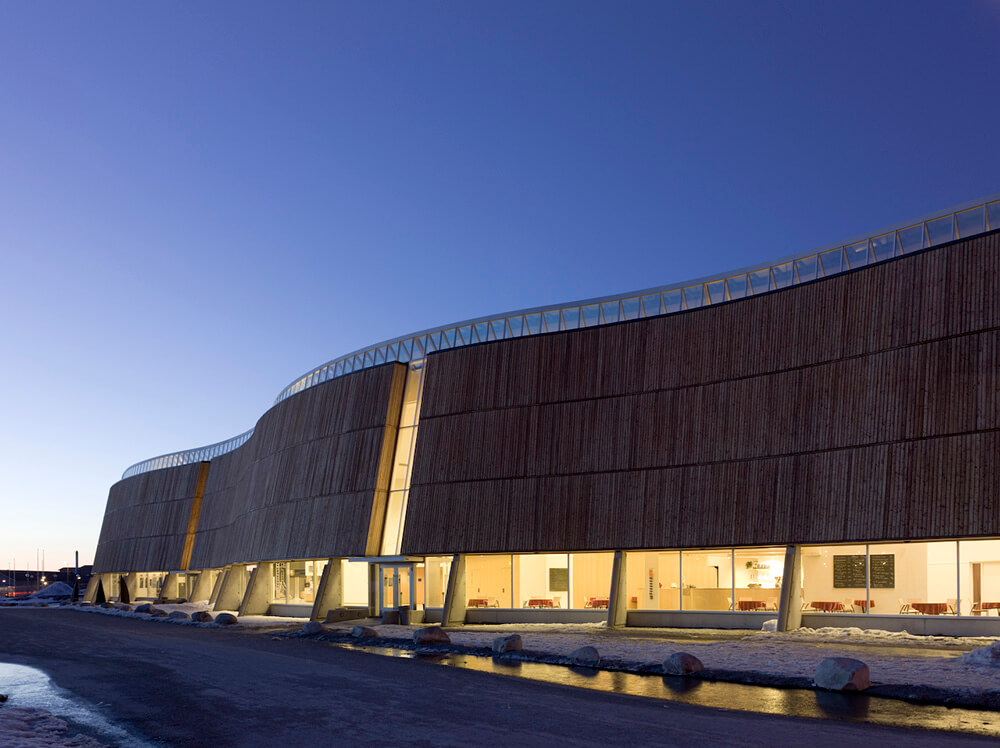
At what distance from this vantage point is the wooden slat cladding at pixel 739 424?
83.5 feet

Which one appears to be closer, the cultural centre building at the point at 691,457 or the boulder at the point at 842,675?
the boulder at the point at 842,675

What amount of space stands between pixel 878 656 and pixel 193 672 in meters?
15.1

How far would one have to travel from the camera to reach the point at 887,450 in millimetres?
26578

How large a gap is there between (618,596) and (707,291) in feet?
37.5

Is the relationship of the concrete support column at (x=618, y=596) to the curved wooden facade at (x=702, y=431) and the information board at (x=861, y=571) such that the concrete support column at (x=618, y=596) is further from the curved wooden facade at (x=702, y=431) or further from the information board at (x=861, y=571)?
the information board at (x=861, y=571)

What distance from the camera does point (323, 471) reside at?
45.7 m

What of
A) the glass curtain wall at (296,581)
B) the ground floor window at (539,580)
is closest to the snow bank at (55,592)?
the glass curtain wall at (296,581)

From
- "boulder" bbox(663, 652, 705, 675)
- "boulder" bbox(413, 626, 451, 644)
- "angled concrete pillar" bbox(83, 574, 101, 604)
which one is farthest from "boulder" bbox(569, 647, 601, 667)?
"angled concrete pillar" bbox(83, 574, 101, 604)

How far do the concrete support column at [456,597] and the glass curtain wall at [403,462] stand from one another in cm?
416

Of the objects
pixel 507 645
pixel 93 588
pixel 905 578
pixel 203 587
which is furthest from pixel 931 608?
pixel 93 588

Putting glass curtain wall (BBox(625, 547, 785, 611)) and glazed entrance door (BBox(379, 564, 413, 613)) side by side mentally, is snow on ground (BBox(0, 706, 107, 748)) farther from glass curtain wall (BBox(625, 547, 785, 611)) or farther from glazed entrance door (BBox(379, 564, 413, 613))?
glazed entrance door (BBox(379, 564, 413, 613))

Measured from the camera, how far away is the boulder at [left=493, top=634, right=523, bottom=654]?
2392 centimetres

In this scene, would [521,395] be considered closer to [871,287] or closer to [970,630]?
[871,287]

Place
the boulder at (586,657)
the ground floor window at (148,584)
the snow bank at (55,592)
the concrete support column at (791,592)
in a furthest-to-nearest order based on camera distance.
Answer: the snow bank at (55,592) → the ground floor window at (148,584) → the concrete support column at (791,592) → the boulder at (586,657)
